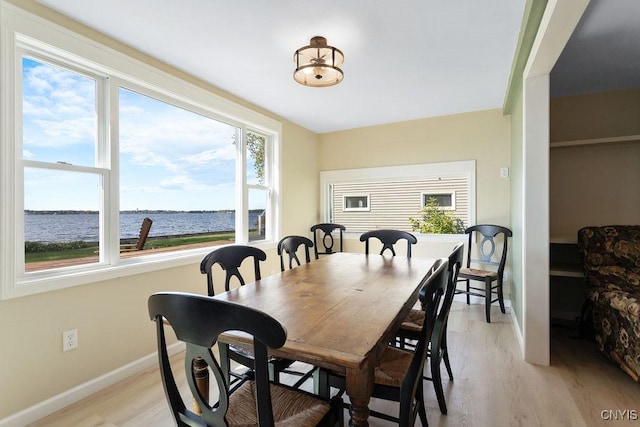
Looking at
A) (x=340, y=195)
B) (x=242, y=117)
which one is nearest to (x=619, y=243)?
(x=340, y=195)

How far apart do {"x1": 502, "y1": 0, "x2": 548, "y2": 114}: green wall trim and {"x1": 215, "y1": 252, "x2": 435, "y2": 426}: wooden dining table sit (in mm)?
1798

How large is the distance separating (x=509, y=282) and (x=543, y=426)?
232cm

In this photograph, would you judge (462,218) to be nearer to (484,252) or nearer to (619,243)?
(484,252)

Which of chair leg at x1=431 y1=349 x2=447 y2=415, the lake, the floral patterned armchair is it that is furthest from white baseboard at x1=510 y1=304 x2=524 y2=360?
the lake

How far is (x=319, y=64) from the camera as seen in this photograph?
2084 millimetres

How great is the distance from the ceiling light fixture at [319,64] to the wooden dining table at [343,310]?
1.38 meters

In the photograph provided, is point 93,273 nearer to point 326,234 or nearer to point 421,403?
point 421,403

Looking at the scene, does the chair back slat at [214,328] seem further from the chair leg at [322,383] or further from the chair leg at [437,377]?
the chair leg at [437,377]

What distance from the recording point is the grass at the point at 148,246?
2018mm

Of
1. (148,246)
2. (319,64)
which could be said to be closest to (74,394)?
(148,246)

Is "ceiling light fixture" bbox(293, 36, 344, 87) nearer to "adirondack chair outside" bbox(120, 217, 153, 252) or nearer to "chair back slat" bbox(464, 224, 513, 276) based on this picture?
"adirondack chair outside" bbox(120, 217, 153, 252)

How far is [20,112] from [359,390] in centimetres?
243

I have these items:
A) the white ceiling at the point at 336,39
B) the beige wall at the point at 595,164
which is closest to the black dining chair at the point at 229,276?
the white ceiling at the point at 336,39

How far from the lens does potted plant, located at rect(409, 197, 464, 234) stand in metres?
4.27
